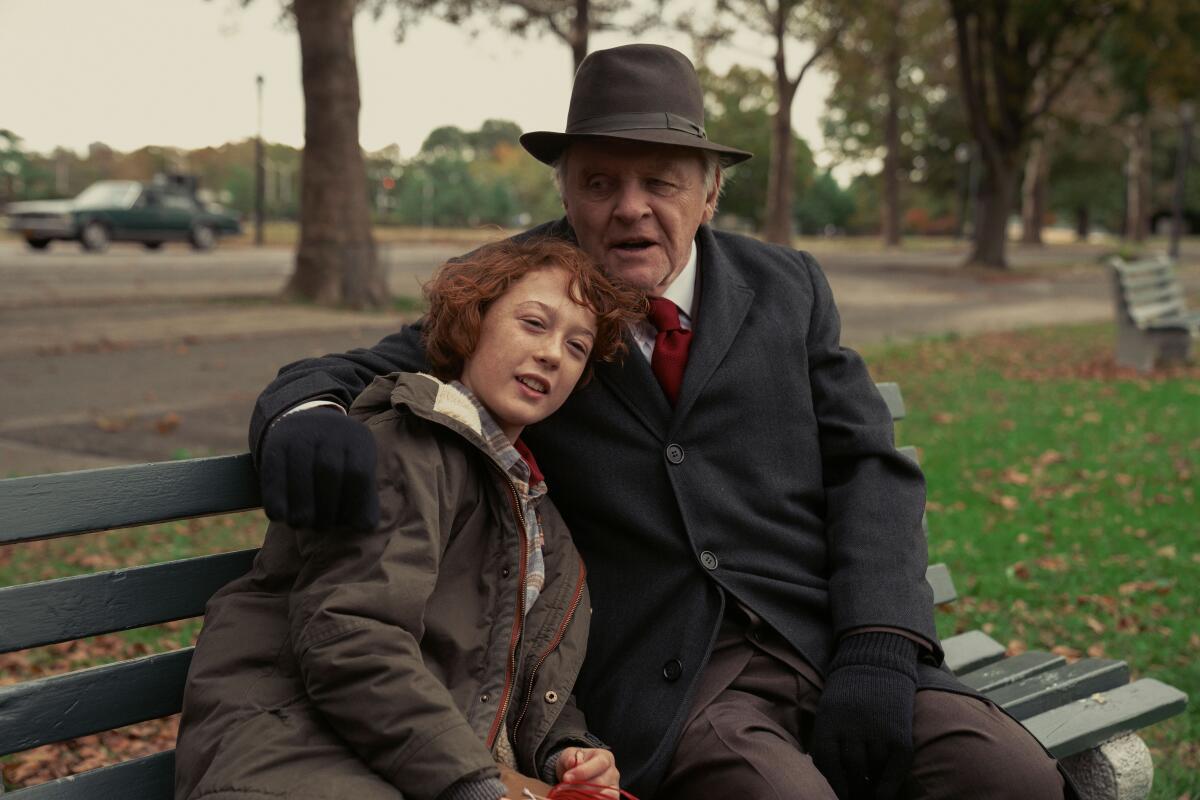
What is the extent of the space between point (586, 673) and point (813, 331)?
2.99 feet

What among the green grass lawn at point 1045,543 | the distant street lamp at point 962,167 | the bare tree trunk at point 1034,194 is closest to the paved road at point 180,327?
the green grass lawn at point 1045,543

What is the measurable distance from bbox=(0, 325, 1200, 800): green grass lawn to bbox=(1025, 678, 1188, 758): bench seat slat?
2.25 ft

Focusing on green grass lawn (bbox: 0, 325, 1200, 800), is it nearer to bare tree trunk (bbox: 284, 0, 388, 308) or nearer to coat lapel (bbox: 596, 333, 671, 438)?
coat lapel (bbox: 596, 333, 671, 438)

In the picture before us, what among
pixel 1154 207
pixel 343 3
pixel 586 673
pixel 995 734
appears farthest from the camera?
pixel 1154 207

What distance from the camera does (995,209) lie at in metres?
28.3

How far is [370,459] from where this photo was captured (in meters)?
1.98

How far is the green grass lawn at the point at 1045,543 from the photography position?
4.53m

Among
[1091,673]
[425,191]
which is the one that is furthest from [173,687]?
[425,191]

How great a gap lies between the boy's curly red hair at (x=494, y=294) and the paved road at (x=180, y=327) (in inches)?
200

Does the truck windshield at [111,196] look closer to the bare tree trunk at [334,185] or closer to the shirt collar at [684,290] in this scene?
the bare tree trunk at [334,185]

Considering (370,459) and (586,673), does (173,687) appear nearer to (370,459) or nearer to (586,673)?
(370,459)

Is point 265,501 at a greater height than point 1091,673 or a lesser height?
greater

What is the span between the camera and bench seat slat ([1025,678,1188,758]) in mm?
2754

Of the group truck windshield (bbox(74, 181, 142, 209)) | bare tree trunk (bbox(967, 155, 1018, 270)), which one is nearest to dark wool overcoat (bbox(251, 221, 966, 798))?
bare tree trunk (bbox(967, 155, 1018, 270))
